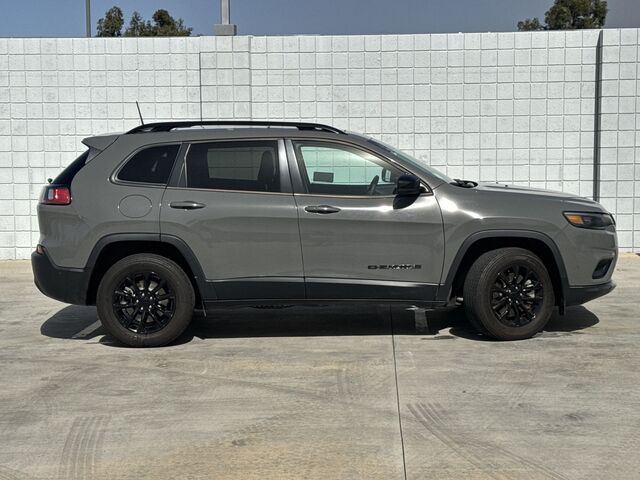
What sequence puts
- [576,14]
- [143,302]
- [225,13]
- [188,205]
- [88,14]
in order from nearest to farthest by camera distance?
[188,205] → [143,302] → [225,13] → [88,14] → [576,14]

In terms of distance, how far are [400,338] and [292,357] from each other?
1059mm

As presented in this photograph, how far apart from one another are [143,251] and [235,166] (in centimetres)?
103

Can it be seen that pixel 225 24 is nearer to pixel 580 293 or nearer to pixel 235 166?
pixel 235 166

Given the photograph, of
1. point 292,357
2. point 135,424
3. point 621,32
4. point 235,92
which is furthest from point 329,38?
point 135,424

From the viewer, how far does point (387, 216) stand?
6602mm

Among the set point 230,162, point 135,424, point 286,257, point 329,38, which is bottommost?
point 135,424

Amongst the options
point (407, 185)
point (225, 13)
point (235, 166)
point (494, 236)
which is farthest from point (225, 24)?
point (494, 236)

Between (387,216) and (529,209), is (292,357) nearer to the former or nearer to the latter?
(387,216)

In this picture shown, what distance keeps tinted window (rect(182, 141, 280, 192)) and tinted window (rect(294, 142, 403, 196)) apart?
0.26 m

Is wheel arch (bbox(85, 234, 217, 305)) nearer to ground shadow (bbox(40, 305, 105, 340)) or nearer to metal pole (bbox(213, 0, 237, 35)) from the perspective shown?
ground shadow (bbox(40, 305, 105, 340))

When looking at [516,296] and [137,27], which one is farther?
[137,27]

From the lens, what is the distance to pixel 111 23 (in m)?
44.5

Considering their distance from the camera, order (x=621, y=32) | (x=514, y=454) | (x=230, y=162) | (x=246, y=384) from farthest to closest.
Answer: (x=621, y=32), (x=230, y=162), (x=246, y=384), (x=514, y=454)

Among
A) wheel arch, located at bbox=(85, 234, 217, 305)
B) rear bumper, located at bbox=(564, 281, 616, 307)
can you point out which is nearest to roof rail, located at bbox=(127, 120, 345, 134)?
wheel arch, located at bbox=(85, 234, 217, 305)
